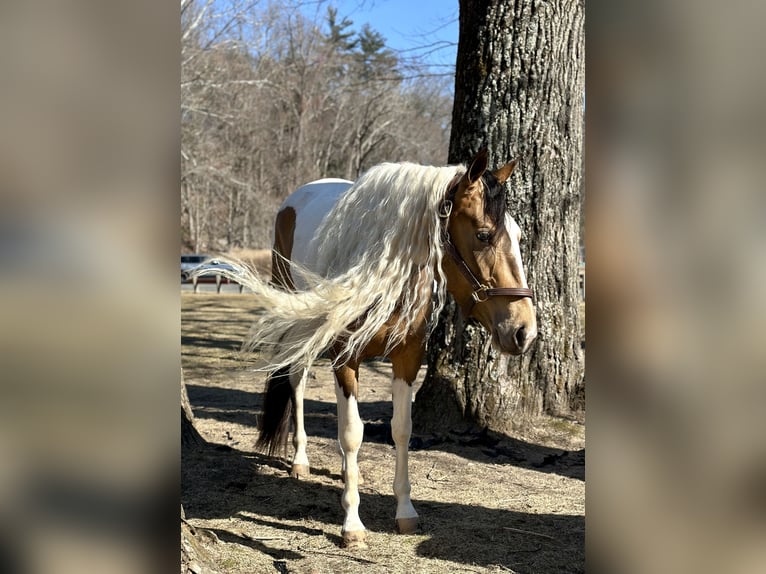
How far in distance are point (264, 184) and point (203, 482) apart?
28752 millimetres

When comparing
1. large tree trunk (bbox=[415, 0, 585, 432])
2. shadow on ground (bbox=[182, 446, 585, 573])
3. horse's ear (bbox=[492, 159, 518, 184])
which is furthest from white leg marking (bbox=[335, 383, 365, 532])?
large tree trunk (bbox=[415, 0, 585, 432])

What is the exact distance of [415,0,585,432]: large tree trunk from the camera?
5078 millimetres

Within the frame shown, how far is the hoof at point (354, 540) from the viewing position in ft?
10.8

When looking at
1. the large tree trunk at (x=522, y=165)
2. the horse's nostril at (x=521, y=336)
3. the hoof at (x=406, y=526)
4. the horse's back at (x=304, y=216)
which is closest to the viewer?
the horse's nostril at (x=521, y=336)

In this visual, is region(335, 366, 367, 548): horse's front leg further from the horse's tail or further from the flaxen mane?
the horse's tail

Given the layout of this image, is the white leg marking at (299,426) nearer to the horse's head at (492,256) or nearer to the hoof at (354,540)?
the hoof at (354,540)

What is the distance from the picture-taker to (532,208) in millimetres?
5176

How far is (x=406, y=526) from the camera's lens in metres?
3.49

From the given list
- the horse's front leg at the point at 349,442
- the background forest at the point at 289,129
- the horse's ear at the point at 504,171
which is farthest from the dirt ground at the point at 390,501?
the background forest at the point at 289,129

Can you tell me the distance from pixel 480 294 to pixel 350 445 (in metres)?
1.05

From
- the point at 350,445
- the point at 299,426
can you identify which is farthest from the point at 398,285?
the point at 299,426

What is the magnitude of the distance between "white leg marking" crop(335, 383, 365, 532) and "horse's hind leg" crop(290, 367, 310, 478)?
900 mm
